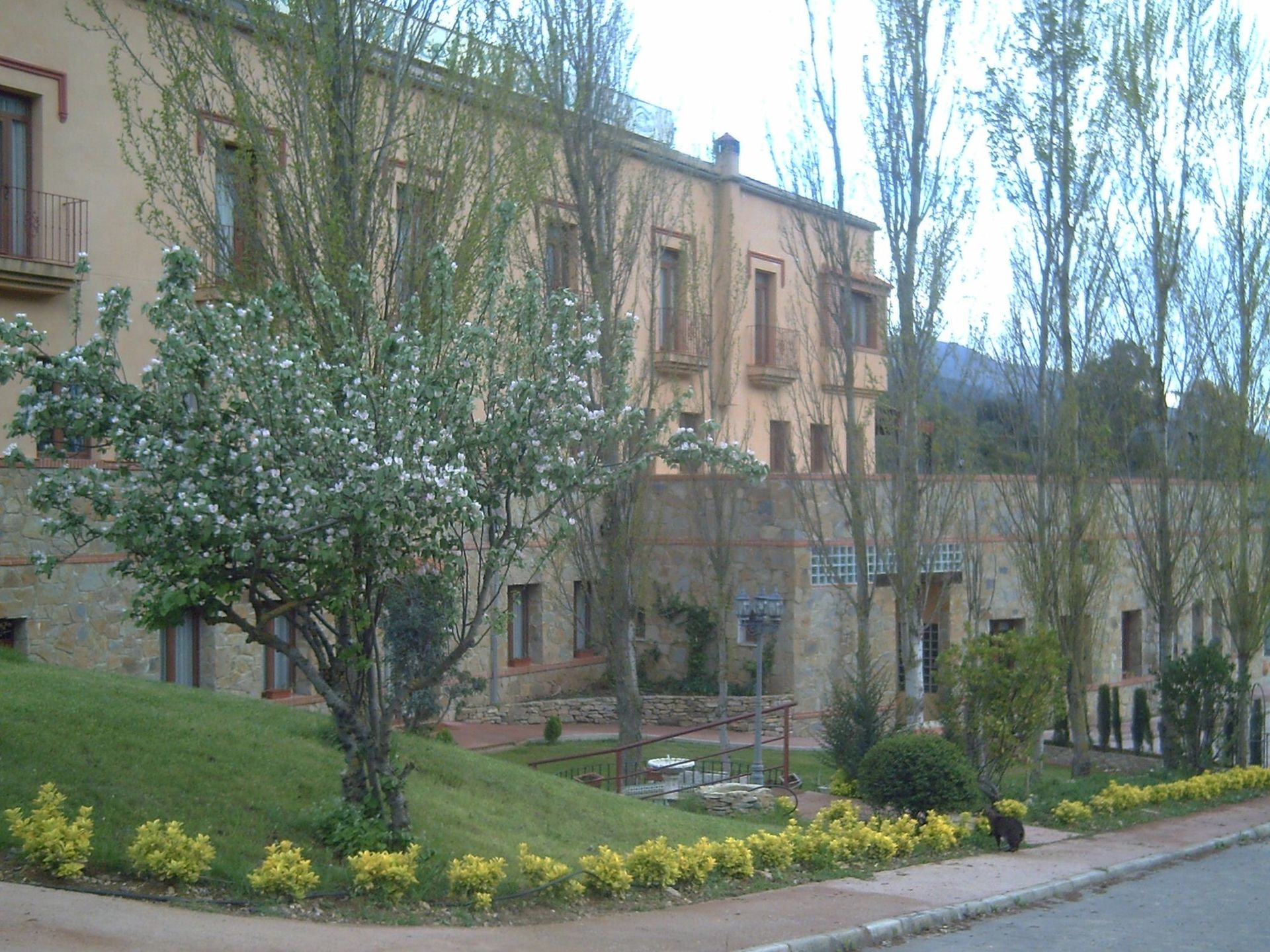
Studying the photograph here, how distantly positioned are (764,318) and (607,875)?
2183 cm

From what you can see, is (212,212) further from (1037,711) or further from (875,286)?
(875,286)

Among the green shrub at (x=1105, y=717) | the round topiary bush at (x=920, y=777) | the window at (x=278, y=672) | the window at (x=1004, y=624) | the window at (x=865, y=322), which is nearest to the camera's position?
the round topiary bush at (x=920, y=777)

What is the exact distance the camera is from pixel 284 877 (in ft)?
26.1

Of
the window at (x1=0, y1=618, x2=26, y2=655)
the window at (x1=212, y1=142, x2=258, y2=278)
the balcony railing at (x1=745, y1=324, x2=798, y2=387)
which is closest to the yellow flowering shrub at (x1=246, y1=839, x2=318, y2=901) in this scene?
the window at (x1=212, y1=142, x2=258, y2=278)

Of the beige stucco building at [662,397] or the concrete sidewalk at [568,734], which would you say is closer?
the beige stucco building at [662,397]

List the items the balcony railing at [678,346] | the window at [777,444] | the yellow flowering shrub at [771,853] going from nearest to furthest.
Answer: the yellow flowering shrub at [771,853] → the balcony railing at [678,346] → the window at [777,444]

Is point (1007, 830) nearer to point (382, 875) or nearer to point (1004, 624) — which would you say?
point (382, 875)

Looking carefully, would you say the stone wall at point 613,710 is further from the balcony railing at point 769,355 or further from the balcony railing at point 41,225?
the balcony railing at point 41,225

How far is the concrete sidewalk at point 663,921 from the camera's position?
22.7ft

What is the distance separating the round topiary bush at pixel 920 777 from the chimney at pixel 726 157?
16.7 meters

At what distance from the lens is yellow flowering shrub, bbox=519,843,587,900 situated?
8828 mm

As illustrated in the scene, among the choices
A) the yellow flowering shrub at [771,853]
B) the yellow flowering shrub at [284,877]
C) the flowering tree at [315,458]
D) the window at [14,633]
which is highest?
the flowering tree at [315,458]

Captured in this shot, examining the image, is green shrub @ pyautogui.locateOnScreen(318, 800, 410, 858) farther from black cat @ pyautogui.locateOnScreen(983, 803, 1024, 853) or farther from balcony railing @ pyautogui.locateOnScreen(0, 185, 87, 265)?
balcony railing @ pyautogui.locateOnScreen(0, 185, 87, 265)

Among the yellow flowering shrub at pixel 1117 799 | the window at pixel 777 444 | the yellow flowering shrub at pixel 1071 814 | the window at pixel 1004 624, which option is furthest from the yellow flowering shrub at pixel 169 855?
the window at pixel 1004 624
